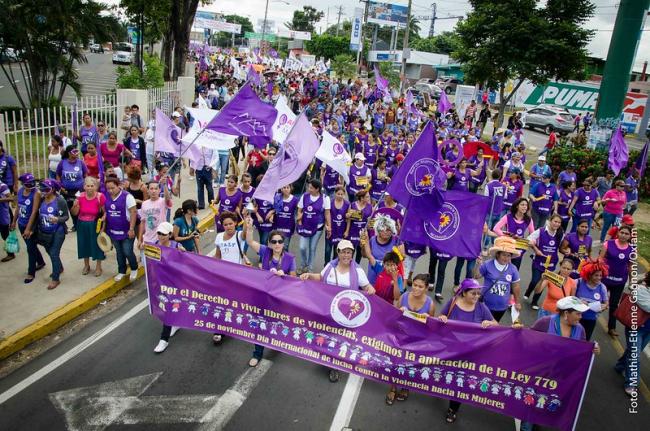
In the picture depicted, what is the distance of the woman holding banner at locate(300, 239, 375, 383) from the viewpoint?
5.59 metres

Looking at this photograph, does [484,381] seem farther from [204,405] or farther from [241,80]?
[241,80]

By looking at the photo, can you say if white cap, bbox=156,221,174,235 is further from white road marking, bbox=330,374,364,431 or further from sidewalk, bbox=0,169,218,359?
white road marking, bbox=330,374,364,431

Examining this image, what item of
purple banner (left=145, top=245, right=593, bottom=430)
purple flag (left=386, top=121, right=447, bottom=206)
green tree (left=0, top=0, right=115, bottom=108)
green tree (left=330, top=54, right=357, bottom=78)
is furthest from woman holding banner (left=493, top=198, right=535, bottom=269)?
green tree (left=330, top=54, right=357, bottom=78)

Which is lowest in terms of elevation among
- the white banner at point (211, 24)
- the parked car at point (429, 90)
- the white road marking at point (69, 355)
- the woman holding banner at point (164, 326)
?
the white road marking at point (69, 355)

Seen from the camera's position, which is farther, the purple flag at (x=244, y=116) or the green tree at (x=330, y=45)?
the green tree at (x=330, y=45)

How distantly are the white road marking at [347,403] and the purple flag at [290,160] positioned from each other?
2852mm

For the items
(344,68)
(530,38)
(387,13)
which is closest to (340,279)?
(530,38)

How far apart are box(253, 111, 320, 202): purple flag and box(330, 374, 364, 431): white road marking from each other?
2.85 meters

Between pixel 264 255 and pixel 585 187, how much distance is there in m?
7.67

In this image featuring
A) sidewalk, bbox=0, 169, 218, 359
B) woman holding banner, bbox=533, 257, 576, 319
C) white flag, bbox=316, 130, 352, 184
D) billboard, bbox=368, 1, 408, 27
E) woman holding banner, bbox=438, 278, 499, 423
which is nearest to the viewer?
woman holding banner, bbox=438, 278, 499, 423

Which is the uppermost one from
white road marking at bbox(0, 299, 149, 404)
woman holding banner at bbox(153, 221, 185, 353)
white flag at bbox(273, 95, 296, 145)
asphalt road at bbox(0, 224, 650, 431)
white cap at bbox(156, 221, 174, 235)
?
white flag at bbox(273, 95, 296, 145)

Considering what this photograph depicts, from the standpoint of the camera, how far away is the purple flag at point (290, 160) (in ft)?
24.0

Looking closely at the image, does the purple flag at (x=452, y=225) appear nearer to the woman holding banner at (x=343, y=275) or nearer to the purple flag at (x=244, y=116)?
the woman holding banner at (x=343, y=275)

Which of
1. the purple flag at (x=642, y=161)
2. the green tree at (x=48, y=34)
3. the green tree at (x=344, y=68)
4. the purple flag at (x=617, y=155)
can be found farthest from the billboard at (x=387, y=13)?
the purple flag at (x=642, y=161)
